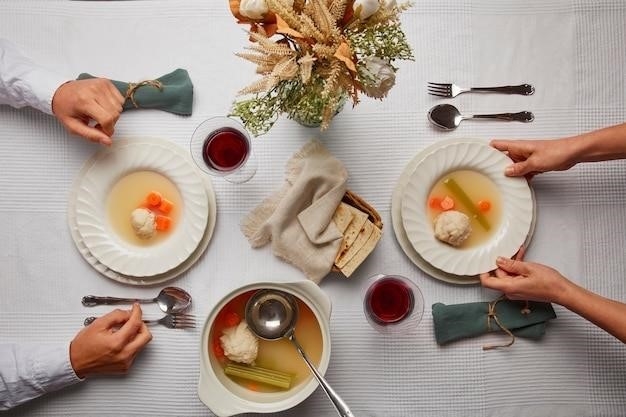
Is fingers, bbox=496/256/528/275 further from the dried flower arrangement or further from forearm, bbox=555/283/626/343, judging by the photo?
the dried flower arrangement

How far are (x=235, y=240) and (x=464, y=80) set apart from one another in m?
0.68

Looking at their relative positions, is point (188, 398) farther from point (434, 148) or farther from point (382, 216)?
point (434, 148)

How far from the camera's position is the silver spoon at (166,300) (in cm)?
132

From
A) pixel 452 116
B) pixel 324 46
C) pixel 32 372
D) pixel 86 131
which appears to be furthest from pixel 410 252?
pixel 32 372

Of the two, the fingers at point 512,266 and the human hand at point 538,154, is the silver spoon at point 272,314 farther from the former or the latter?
the human hand at point 538,154

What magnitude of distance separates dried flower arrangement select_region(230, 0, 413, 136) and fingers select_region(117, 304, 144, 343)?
0.60m

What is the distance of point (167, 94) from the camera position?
134 cm

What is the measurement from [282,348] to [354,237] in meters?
0.31

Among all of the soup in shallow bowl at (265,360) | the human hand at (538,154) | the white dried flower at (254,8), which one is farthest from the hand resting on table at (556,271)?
the white dried flower at (254,8)

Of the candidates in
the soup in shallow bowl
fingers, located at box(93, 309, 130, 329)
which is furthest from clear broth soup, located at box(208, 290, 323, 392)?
fingers, located at box(93, 309, 130, 329)

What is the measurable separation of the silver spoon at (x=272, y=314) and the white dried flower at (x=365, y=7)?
619 millimetres

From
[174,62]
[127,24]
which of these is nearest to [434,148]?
[174,62]

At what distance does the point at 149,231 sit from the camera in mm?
1294

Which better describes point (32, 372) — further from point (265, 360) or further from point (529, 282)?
point (529, 282)
